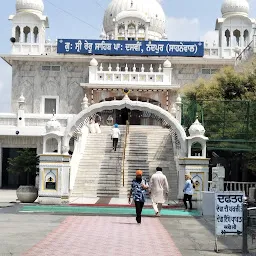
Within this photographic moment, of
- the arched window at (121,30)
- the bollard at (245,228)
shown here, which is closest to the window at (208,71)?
the arched window at (121,30)

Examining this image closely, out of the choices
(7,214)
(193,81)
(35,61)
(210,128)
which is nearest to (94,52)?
(35,61)

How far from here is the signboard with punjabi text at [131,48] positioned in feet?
144

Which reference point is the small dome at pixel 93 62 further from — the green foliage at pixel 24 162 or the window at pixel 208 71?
the green foliage at pixel 24 162

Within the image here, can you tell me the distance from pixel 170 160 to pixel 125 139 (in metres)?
3.59

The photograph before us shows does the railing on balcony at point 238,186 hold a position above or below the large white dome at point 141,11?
below

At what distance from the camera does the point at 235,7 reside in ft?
159

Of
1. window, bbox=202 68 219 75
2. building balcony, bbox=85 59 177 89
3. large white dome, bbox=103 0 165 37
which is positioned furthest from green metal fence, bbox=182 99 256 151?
large white dome, bbox=103 0 165 37

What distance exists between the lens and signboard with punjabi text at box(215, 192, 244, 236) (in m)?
11.9

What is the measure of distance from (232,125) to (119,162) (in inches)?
277

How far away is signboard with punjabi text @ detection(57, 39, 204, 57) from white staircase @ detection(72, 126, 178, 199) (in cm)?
894

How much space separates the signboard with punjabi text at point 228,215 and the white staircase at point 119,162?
573 inches

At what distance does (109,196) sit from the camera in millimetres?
27250

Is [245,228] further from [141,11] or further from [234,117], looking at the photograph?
[141,11]

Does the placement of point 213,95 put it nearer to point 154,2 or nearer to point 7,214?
point 7,214
